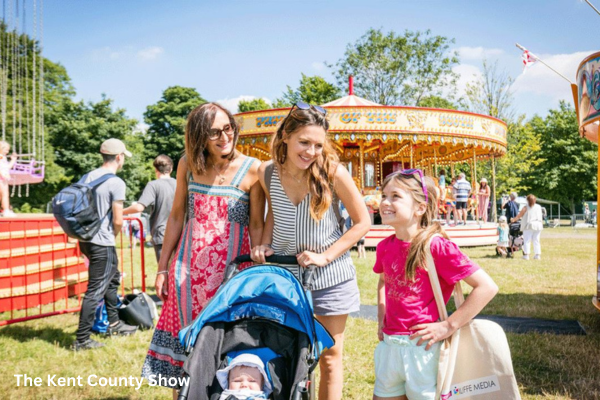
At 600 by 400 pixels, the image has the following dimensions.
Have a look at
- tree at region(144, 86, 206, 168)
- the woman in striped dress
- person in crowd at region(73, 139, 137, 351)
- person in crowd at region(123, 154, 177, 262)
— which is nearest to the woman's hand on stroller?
the woman in striped dress

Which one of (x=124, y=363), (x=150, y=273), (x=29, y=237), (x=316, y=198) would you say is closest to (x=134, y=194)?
(x=150, y=273)

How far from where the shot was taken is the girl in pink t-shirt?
6.37ft

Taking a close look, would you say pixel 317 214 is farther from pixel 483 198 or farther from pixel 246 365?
pixel 483 198

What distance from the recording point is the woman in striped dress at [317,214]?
2254mm

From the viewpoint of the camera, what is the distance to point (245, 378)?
6.53 ft

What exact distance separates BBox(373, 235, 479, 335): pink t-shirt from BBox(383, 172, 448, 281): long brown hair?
0.04 metres

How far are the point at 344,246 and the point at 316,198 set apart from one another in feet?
0.94

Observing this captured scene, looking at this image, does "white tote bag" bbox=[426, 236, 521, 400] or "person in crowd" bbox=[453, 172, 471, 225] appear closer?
"white tote bag" bbox=[426, 236, 521, 400]

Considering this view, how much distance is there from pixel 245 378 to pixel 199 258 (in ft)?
2.37

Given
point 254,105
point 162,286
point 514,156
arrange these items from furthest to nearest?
point 254,105, point 514,156, point 162,286

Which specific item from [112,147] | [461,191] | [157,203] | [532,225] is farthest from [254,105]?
[112,147]

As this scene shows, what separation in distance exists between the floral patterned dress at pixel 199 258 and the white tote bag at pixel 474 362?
1083 millimetres

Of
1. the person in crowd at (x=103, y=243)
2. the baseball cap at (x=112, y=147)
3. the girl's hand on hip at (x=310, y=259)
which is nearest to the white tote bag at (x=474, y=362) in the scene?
the girl's hand on hip at (x=310, y=259)

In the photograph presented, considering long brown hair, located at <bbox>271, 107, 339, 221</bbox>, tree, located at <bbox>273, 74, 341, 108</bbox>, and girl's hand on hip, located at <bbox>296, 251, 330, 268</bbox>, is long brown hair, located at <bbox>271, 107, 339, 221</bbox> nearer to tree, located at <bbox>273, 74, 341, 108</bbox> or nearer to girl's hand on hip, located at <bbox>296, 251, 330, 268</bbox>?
girl's hand on hip, located at <bbox>296, 251, 330, 268</bbox>
